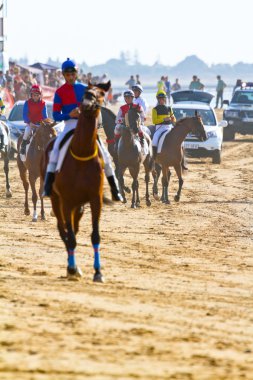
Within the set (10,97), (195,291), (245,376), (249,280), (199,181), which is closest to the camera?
(245,376)

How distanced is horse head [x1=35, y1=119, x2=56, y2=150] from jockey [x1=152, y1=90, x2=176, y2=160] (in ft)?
15.8

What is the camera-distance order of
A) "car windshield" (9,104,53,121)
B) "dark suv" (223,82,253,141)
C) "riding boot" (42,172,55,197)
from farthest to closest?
"dark suv" (223,82,253,141), "car windshield" (9,104,53,121), "riding boot" (42,172,55,197)

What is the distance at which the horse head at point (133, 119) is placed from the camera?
23.0m

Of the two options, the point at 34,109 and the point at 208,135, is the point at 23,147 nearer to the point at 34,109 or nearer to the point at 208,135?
the point at 34,109

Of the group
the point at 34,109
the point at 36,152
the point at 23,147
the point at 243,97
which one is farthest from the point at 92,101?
the point at 243,97

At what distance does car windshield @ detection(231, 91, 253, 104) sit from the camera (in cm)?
4384

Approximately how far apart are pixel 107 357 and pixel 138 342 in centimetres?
68

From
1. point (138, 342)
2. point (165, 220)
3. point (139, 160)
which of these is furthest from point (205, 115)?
point (138, 342)

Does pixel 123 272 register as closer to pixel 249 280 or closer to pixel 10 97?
pixel 249 280

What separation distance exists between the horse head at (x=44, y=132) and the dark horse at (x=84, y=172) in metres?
7.16

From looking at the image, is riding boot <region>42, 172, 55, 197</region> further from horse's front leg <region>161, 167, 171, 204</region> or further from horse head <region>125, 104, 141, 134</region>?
horse's front leg <region>161, 167, 171, 204</region>

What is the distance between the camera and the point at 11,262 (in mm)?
14453

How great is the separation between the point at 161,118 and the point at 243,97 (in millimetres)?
19359

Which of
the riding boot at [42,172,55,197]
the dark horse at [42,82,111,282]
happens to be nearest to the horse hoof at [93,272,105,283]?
the dark horse at [42,82,111,282]
